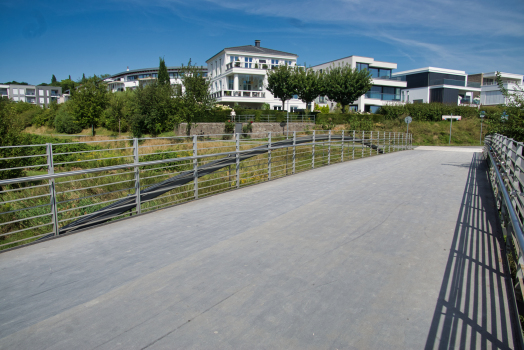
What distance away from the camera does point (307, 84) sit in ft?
140

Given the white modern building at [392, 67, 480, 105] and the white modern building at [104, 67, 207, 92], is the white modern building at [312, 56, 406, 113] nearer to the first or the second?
the white modern building at [392, 67, 480, 105]

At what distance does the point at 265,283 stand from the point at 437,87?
2700 inches

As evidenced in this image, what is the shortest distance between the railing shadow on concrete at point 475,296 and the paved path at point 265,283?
16mm

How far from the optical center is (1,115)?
18562mm

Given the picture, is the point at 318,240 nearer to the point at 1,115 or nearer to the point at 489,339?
the point at 489,339

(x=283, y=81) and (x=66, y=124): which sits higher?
(x=283, y=81)

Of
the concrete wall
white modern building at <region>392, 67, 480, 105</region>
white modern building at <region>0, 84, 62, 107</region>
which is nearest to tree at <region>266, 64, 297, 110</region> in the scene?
the concrete wall

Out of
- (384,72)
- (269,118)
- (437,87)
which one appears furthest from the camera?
(437,87)

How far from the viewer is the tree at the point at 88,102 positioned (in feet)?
142

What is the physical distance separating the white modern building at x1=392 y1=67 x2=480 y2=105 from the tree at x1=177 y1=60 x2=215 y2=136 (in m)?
40.8

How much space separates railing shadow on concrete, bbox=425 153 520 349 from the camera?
9.89 ft

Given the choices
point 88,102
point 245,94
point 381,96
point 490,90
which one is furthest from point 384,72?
point 88,102

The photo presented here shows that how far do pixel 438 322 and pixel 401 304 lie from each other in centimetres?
38

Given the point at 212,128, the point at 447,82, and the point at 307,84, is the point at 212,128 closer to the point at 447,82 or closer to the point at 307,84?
the point at 307,84
